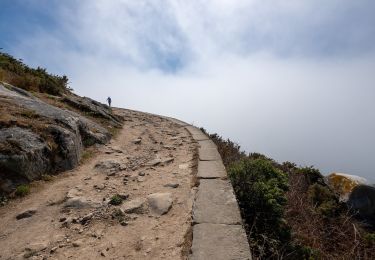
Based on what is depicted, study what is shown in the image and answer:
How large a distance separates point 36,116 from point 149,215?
12.5 feet

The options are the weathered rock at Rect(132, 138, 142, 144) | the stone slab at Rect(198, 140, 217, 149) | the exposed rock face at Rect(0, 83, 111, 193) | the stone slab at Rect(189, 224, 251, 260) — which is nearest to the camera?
the stone slab at Rect(189, 224, 251, 260)

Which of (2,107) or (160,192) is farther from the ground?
(2,107)

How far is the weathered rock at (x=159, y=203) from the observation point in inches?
178

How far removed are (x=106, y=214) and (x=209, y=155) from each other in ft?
10.8

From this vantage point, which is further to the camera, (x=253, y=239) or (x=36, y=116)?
(x=36, y=116)

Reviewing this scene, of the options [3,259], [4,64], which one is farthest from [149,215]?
[4,64]

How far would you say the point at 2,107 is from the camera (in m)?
6.70

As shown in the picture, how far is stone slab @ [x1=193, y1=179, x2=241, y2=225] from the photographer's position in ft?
13.6

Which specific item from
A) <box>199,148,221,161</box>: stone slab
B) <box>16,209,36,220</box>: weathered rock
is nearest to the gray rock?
<box>199,148,221,161</box>: stone slab

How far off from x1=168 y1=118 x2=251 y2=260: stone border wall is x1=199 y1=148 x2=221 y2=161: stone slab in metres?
0.79

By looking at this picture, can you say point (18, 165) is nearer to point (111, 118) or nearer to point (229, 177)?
point (229, 177)

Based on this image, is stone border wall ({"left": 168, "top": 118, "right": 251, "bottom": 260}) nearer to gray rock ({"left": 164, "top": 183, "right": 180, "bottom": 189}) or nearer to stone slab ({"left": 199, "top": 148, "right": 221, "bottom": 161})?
gray rock ({"left": 164, "top": 183, "right": 180, "bottom": 189})

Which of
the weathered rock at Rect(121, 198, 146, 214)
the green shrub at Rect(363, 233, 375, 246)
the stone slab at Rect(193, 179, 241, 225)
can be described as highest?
the stone slab at Rect(193, 179, 241, 225)

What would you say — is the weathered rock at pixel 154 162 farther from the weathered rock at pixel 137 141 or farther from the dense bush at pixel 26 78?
the dense bush at pixel 26 78
